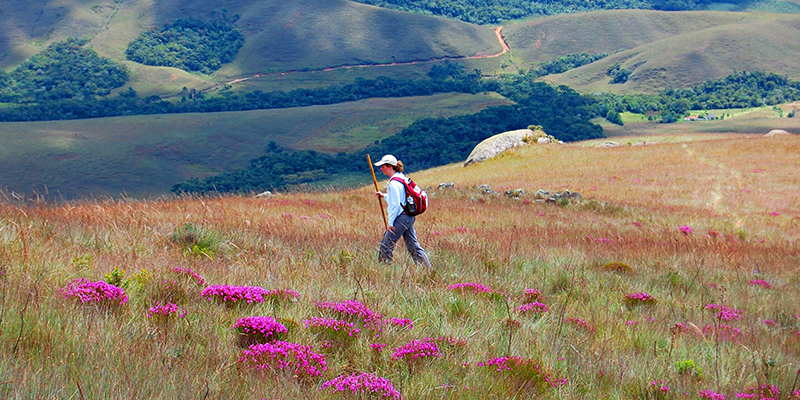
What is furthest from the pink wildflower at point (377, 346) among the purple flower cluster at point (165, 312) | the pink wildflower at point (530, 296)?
the pink wildflower at point (530, 296)

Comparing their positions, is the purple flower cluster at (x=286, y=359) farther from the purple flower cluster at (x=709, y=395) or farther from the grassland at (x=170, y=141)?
the grassland at (x=170, y=141)

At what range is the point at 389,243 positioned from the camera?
7.27 metres

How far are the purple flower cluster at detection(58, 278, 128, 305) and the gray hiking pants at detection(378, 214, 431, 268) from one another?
359 centimetres

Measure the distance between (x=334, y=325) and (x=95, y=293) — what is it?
4.79ft

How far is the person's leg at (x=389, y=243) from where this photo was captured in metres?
7.14

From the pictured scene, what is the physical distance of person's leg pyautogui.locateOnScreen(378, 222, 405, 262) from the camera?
281 inches

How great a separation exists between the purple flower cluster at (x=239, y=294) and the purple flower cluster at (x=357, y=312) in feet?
1.55

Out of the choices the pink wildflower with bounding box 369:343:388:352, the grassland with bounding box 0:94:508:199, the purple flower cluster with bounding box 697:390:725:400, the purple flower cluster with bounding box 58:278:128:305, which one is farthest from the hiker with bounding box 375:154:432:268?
the grassland with bounding box 0:94:508:199

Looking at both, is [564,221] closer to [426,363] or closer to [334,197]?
[334,197]

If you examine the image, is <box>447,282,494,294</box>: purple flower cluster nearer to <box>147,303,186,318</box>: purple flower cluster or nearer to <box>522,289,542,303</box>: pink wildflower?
<box>522,289,542,303</box>: pink wildflower

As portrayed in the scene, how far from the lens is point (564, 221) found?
658 inches

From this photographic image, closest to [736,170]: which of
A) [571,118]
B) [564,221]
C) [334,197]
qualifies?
[564,221]

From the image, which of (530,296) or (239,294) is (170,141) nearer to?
(530,296)

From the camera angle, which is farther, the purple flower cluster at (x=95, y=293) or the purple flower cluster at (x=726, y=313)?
the purple flower cluster at (x=726, y=313)
